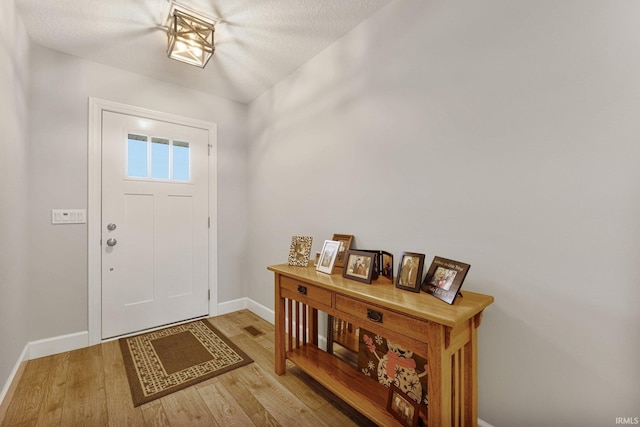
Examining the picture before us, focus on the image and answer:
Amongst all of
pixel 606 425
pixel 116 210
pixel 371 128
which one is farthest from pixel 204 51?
pixel 606 425

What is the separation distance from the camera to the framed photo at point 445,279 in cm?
118

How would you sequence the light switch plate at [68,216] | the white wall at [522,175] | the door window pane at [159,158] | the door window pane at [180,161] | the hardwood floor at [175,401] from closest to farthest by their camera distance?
the white wall at [522,175]
the hardwood floor at [175,401]
the light switch plate at [68,216]
the door window pane at [159,158]
the door window pane at [180,161]

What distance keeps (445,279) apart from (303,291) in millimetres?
847

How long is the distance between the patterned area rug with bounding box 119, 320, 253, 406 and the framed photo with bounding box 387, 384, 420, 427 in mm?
1168

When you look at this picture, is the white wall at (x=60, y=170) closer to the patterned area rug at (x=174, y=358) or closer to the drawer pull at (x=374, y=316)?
the patterned area rug at (x=174, y=358)

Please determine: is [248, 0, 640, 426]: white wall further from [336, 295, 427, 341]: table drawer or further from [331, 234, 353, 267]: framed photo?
[336, 295, 427, 341]: table drawer

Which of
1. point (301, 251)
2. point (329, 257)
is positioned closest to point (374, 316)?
point (329, 257)

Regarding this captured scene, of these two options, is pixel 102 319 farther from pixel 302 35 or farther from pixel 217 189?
pixel 302 35

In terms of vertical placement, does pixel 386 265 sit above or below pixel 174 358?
above

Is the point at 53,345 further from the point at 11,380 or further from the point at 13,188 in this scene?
the point at 13,188

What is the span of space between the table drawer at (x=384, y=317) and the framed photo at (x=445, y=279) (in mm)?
180

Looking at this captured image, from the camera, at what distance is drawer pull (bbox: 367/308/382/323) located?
4.26 feet

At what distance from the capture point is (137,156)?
2.61 m

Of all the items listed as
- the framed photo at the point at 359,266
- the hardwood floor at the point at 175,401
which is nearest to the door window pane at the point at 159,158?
the hardwood floor at the point at 175,401
